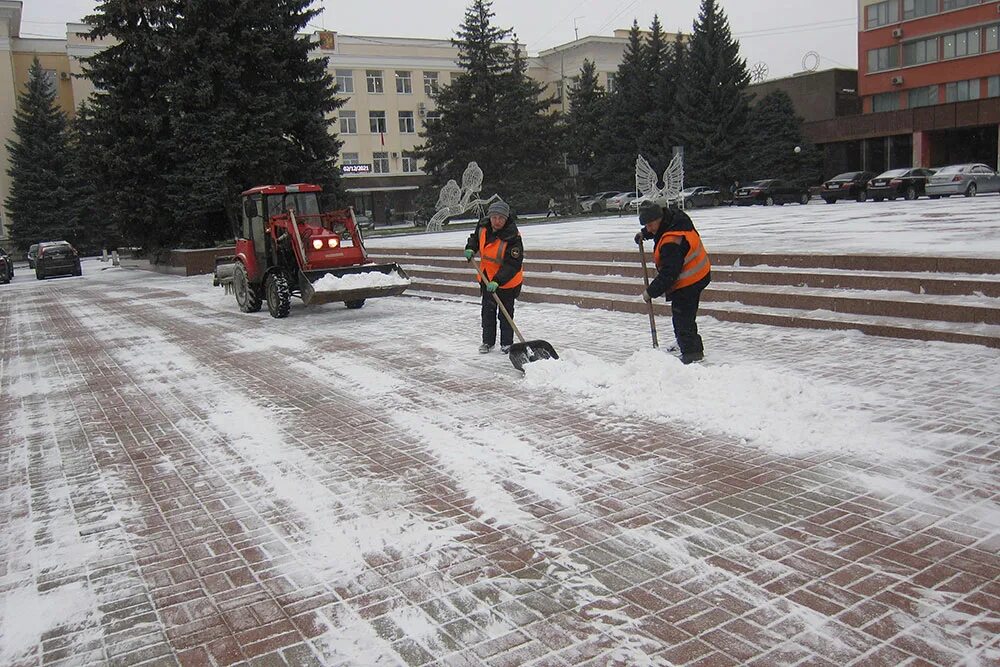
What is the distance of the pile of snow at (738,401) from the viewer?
5.32 m

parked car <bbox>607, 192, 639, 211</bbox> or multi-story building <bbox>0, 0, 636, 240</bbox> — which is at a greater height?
multi-story building <bbox>0, 0, 636, 240</bbox>

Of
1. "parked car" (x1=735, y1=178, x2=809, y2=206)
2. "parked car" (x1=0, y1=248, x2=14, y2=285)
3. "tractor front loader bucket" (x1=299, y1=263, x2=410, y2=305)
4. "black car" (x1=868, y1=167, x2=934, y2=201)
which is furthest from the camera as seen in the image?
"parked car" (x1=735, y1=178, x2=809, y2=206)

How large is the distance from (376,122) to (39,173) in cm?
2578

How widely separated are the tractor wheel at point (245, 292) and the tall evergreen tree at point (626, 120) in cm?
4017

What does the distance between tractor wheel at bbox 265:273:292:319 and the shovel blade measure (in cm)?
636

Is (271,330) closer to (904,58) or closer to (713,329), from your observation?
(713,329)

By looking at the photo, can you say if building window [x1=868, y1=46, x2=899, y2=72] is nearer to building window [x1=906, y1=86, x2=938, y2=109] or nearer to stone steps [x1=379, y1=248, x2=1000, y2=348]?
building window [x1=906, y1=86, x2=938, y2=109]

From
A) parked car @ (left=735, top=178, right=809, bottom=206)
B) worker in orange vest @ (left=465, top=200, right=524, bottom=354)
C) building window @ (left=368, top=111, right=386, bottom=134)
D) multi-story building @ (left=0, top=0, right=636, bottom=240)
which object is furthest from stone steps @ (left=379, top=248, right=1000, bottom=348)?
building window @ (left=368, top=111, right=386, bottom=134)

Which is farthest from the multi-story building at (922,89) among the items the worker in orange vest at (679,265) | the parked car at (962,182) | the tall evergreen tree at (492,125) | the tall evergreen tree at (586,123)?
the worker in orange vest at (679,265)

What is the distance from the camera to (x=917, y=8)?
48625 mm

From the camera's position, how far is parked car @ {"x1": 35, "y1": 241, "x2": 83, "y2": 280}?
30297 millimetres

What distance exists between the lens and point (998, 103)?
4328cm

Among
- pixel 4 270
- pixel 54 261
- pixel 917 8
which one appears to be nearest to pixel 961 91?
pixel 917 8

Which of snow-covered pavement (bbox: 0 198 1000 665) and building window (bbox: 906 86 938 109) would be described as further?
building window (bbox: 906 86 938 109)
